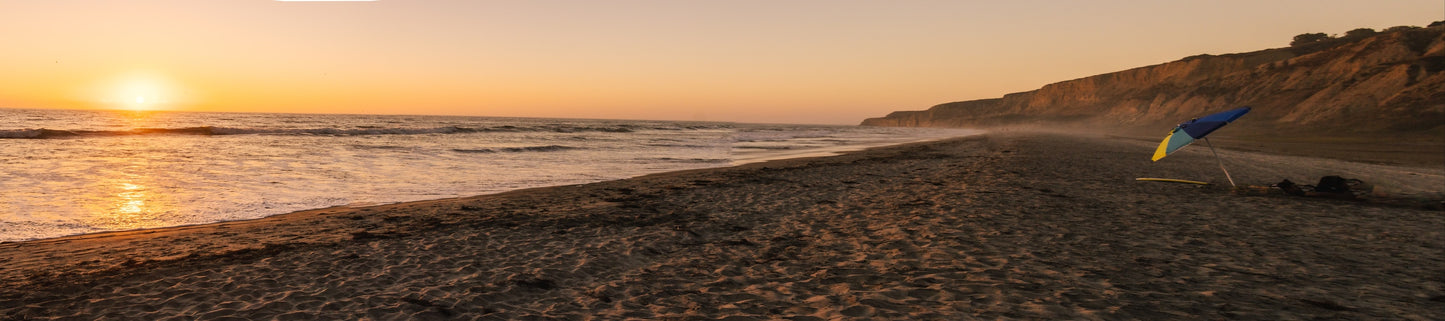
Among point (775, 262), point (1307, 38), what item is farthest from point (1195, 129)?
point (1307, 38)

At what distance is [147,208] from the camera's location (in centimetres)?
1025

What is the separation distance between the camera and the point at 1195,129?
1134 cm

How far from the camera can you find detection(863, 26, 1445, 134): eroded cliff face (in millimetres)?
43188

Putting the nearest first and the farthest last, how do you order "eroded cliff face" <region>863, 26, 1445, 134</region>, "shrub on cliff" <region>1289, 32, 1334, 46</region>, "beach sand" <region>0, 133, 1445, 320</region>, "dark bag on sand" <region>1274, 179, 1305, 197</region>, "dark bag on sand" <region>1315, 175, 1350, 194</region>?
"beach sand" <region>0, 133, 1445, 320</region>, "dark bag on sand" <region>1315, 175, 1350, 194</region>, "dark bag on sand" <region>1274, 179, 1305, 197</region>, "eroded cliff face" <region>863, 26, 1445, 134</region>, "shrub on cliff" <region>1289, 32, 1334, 46</region>

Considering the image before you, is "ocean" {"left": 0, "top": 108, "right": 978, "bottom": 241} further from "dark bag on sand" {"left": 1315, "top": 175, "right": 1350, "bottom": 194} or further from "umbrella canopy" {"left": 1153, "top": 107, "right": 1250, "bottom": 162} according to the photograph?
"dark bag on sand" {"left": 1315, "top": 175, "right": 1350, "bottom": 194}

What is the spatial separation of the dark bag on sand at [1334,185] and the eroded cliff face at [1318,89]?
134ft

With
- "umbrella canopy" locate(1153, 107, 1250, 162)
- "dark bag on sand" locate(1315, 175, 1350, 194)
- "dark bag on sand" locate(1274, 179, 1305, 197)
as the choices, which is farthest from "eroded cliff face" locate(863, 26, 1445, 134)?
"umbrella canopy" locate(1153, 107, 1250, 162)

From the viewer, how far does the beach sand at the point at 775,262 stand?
484 cm

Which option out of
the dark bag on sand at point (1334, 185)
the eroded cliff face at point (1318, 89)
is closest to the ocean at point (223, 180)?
the dark bag on sand at point (1334, 185)

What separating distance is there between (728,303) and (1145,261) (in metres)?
4.72

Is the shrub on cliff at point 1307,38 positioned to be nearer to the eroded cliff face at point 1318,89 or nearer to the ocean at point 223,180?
the eroded cliff face at point 1318,89

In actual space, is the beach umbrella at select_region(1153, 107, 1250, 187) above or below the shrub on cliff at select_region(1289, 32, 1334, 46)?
below

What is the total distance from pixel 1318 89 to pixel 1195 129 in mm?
68703

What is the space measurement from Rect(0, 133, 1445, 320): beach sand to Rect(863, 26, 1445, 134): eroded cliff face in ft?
157
